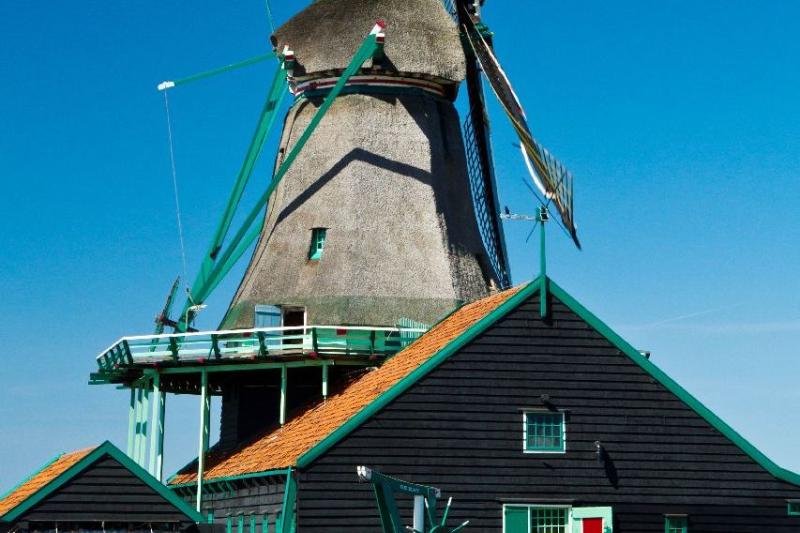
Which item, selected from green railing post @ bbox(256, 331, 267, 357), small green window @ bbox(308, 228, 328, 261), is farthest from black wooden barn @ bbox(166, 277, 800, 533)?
small green window @ bbox(308, 228, 328, 261)

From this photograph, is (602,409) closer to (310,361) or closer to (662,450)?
(662,450)

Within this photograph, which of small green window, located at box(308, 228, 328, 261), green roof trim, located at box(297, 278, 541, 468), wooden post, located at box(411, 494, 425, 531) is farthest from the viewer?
small green window, located at box(308, 228, 328, 261)


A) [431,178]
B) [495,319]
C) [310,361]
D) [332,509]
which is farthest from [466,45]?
[332,509]

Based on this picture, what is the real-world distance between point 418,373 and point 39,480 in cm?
766

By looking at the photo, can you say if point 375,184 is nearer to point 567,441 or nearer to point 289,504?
point 567,441

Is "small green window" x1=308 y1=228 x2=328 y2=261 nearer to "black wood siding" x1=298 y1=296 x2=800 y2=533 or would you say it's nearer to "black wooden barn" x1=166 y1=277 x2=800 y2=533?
"black wooden barn" x1=166 y1=277 x2=800 y2=533

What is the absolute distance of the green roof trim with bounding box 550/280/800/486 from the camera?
35312 mm

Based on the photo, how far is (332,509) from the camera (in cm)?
3391

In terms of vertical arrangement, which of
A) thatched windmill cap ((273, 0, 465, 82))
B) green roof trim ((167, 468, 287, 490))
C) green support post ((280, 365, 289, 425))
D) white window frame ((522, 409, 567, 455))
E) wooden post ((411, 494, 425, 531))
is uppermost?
thatched windmill cap ((273, 0, 465, 82))

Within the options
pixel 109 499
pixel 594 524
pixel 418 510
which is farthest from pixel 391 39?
pixel 418 510

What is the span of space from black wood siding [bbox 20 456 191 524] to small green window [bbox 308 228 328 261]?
12.2 meters

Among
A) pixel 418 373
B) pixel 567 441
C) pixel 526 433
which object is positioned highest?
pixel 418 373

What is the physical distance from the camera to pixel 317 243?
44750 mm

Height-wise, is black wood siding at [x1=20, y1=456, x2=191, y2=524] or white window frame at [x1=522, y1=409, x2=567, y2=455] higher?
white window frame at [x1=522, y1=409, x2=567, y2=455]
